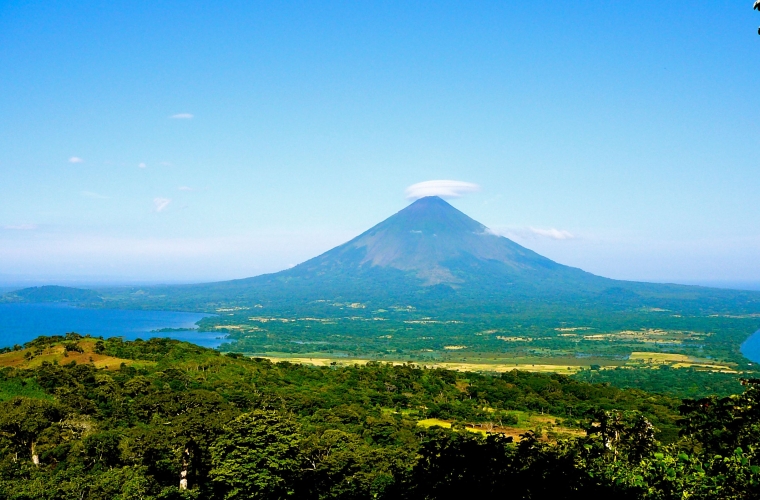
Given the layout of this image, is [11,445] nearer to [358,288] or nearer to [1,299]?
[358,288]

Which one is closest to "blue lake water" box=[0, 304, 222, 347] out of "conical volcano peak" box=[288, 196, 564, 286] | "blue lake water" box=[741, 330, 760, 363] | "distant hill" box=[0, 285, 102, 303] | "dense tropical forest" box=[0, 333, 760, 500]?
"distant hill" box=[0, 285, 102, 303]

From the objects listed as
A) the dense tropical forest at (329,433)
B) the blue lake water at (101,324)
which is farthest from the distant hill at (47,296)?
the dense tropical forest at (329,433)

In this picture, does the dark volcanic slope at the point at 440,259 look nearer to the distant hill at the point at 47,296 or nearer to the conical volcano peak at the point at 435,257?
the conical volcano peak at the point at 435,257

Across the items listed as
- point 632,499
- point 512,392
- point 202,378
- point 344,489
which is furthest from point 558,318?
point 632,499

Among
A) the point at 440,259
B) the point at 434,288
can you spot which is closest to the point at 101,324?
the point at 434,288

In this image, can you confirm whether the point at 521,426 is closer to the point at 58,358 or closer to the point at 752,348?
the point at 58,358
